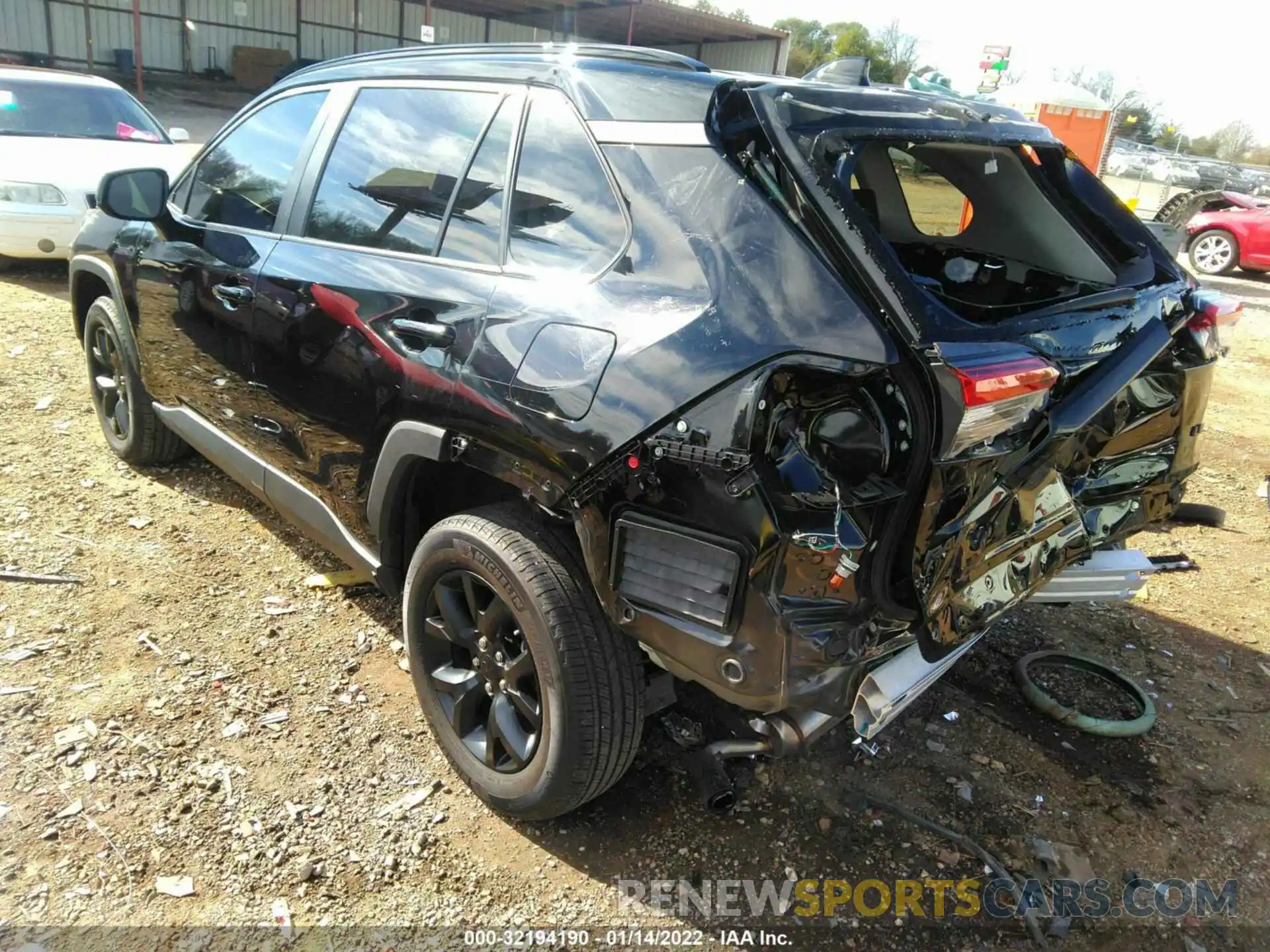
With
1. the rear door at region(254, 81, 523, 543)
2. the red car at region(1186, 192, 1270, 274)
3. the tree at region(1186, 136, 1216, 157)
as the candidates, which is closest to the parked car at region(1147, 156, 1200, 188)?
the red car at region(1186, 192, 1270, 274)

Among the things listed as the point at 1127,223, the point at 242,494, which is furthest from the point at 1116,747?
the point at 242,494

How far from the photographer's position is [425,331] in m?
2.43

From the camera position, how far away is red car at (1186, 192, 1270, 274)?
13828 millimetres

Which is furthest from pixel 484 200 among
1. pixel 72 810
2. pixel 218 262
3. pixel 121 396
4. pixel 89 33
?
pixel 89 33

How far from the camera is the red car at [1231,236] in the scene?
13828 millimetres

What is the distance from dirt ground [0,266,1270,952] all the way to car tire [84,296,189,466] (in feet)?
1.94

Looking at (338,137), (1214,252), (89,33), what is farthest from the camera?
(89,33)

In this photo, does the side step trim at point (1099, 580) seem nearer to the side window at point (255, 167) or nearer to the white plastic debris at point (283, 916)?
the white plastic debris at point (283, 916)

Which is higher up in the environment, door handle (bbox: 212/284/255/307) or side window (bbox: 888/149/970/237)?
side window (bbox: 888/149/970/237)

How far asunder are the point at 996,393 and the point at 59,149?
843 cm

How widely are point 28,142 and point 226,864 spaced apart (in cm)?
763

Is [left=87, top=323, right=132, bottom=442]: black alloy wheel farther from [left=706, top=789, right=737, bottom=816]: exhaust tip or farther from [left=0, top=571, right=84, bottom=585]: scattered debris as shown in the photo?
[left=706, top=789, right=737, bottom=816]: exhaust tip

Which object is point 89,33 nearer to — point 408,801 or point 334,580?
point 334,580

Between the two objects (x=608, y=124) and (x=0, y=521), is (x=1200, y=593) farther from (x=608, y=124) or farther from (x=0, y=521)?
(x=0, y=521)
